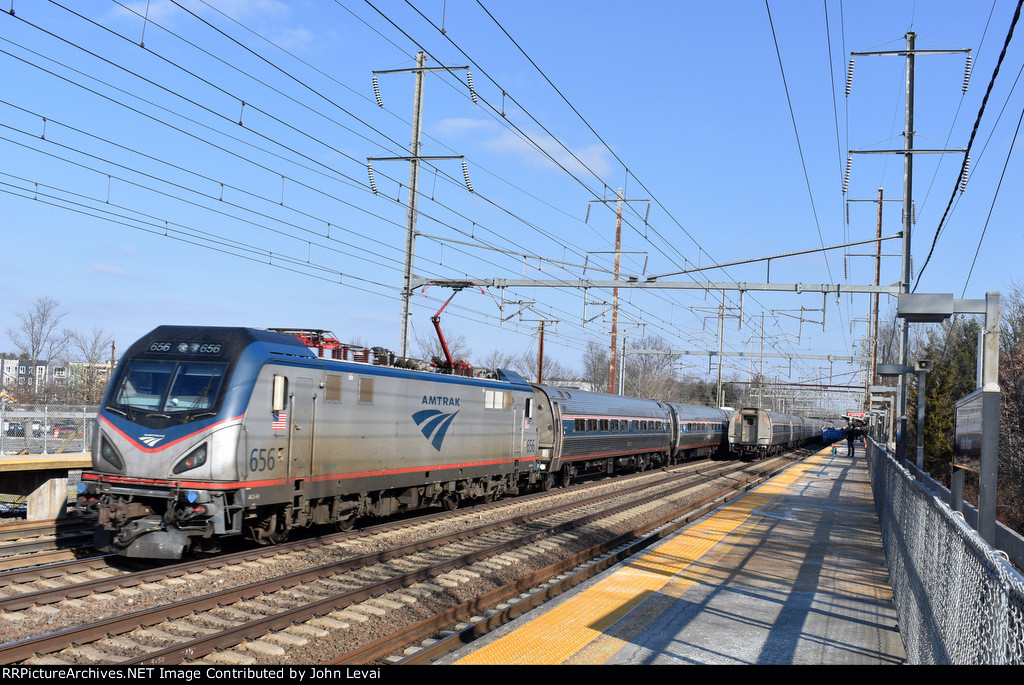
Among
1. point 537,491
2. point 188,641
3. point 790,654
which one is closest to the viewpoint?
point 188,641

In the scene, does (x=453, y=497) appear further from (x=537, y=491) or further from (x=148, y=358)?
(x=148, y=358)

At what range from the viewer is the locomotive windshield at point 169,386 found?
1152 centimetres

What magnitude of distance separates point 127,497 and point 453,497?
9.17 m

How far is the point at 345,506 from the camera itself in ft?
47.1

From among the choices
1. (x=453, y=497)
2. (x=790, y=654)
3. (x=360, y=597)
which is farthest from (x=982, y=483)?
(x=453, y=497)

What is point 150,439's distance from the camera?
11.4 metres

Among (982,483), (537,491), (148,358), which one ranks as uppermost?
(148,358)

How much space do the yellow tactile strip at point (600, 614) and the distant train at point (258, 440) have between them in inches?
189

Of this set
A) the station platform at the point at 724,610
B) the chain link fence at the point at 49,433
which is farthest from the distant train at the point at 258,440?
the chain link fence at the point at 49,433

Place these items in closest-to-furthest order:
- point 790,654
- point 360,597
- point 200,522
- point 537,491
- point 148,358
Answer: point 790,654 < point 360,597 < point 200,522 < point 148,358 < point 537,491

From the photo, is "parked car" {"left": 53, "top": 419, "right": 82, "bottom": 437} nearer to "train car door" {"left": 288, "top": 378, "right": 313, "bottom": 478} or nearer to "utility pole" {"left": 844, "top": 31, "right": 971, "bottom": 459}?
"train car door" {"left": 288, "top": 378, "right": 313, "bottom": 478}

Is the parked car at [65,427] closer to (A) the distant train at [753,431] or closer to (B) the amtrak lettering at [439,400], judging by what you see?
(B) the amtrak lettering at [439,400]

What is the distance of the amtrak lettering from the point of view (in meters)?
16.7

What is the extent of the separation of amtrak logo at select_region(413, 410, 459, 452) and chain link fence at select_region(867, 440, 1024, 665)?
900 centimetres
